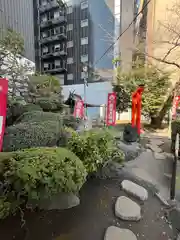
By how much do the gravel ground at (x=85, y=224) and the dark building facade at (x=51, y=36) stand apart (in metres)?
10.9

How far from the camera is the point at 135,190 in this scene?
2.32 meters

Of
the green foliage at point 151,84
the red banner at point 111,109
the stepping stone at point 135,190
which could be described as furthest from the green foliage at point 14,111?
the green foliage at point 151,84

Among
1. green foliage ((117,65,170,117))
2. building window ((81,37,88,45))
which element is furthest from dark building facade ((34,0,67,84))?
green foliage ((117,65,170,117))

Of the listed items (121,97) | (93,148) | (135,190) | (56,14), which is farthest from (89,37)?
(135,190)

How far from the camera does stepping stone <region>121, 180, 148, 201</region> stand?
223 centimetres

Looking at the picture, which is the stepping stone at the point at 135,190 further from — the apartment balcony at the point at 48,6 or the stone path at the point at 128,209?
the apartment balcony at the point at 48,6

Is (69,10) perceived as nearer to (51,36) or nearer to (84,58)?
(51,36)

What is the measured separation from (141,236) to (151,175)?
1.70m

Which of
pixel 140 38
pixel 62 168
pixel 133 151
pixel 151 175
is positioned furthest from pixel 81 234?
pixel 140 38

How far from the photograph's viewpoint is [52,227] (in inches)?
62.2

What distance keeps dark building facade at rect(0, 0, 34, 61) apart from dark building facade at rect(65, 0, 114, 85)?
11.8 feet

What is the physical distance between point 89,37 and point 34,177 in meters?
10.8

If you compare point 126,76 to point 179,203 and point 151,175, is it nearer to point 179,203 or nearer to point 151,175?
point 151,175

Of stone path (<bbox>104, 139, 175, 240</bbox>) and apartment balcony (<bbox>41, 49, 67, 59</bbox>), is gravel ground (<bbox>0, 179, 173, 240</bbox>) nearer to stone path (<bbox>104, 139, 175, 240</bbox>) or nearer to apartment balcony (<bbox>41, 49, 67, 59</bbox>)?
stone path (<bbox>104, 139, 175, 240</bbox>)
